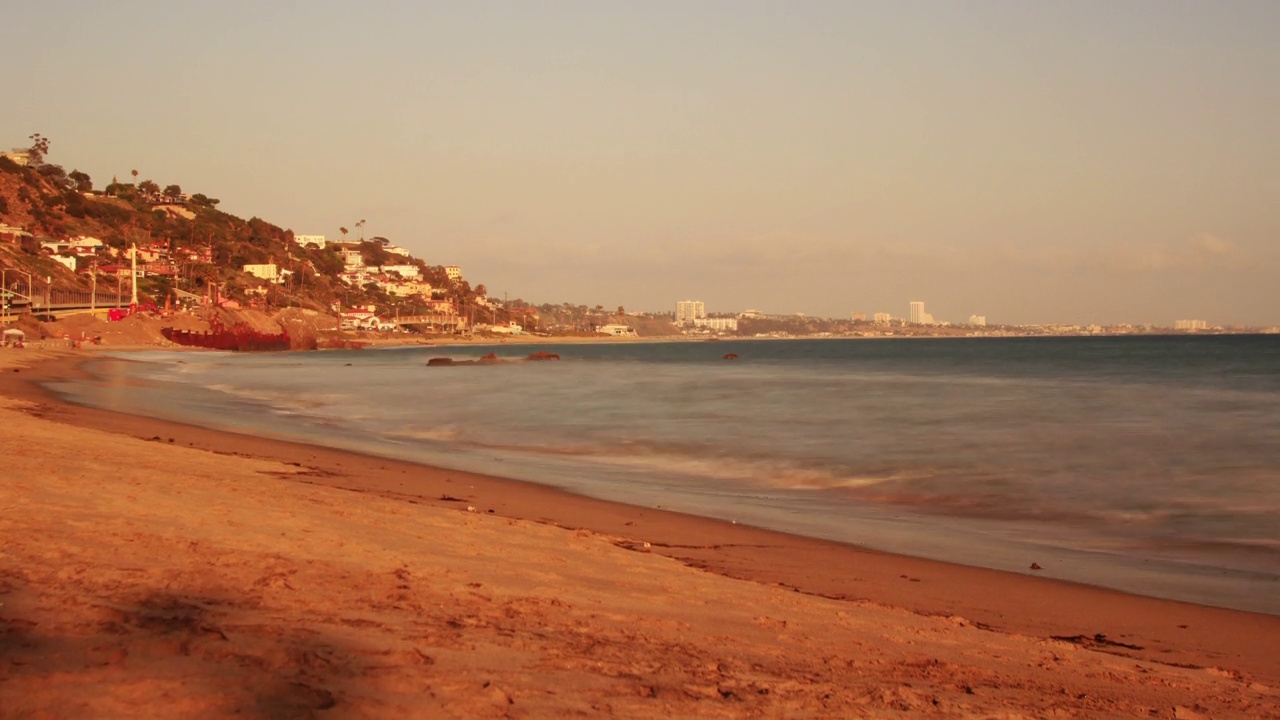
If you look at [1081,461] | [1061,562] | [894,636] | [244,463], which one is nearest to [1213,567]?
[1061,562]

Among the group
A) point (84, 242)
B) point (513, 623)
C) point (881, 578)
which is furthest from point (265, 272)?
point (513, 623)

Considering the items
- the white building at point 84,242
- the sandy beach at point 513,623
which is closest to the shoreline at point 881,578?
the sandy beach at point 513,623

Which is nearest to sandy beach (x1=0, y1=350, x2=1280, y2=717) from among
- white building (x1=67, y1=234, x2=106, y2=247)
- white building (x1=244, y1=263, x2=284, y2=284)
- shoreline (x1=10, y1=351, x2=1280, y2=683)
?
shoreline (x1=10, y1=351, x2=1280, y2=683)

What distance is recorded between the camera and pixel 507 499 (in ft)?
40.0

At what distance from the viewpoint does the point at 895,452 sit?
1994cm

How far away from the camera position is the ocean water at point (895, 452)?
36.1 ft

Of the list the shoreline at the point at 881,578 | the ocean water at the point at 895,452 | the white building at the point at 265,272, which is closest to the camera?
the shoreline at the point at 881,578

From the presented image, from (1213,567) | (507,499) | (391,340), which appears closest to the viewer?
(1213,567)

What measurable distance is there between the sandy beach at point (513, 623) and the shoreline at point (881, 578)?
0.04 metres

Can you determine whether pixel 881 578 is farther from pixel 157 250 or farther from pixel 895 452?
pixel 157 250

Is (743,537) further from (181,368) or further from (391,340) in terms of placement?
(391,340)

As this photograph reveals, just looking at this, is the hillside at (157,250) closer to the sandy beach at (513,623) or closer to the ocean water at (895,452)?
the ocean water at (895,452)

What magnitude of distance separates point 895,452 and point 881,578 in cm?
1199

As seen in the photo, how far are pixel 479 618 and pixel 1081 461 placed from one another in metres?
16.3
